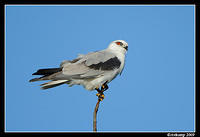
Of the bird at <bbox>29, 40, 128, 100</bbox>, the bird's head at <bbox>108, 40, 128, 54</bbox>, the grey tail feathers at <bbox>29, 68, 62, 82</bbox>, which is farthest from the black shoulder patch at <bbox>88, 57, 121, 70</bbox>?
the grey tail feathers at <bbox>29, 68, 62, 82</bbox>

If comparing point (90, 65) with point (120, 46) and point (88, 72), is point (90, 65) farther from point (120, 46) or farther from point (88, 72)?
point (120, 46)

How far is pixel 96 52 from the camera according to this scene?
649cm

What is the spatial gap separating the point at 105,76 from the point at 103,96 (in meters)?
0.46

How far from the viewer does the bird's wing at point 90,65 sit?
5.93 meters

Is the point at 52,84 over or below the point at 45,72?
below

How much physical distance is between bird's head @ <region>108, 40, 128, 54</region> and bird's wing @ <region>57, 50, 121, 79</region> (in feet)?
1.85

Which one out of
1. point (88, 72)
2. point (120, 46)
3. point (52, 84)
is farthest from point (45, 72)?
point (120, 46)

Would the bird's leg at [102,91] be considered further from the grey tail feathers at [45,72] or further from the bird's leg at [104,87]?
the grey tail feathers at [45,72]

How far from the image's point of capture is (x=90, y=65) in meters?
6.10

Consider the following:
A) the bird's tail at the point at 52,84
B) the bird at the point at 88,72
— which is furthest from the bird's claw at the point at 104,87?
the bird's tail at the point at 52,84

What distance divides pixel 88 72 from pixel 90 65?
0.18 m
